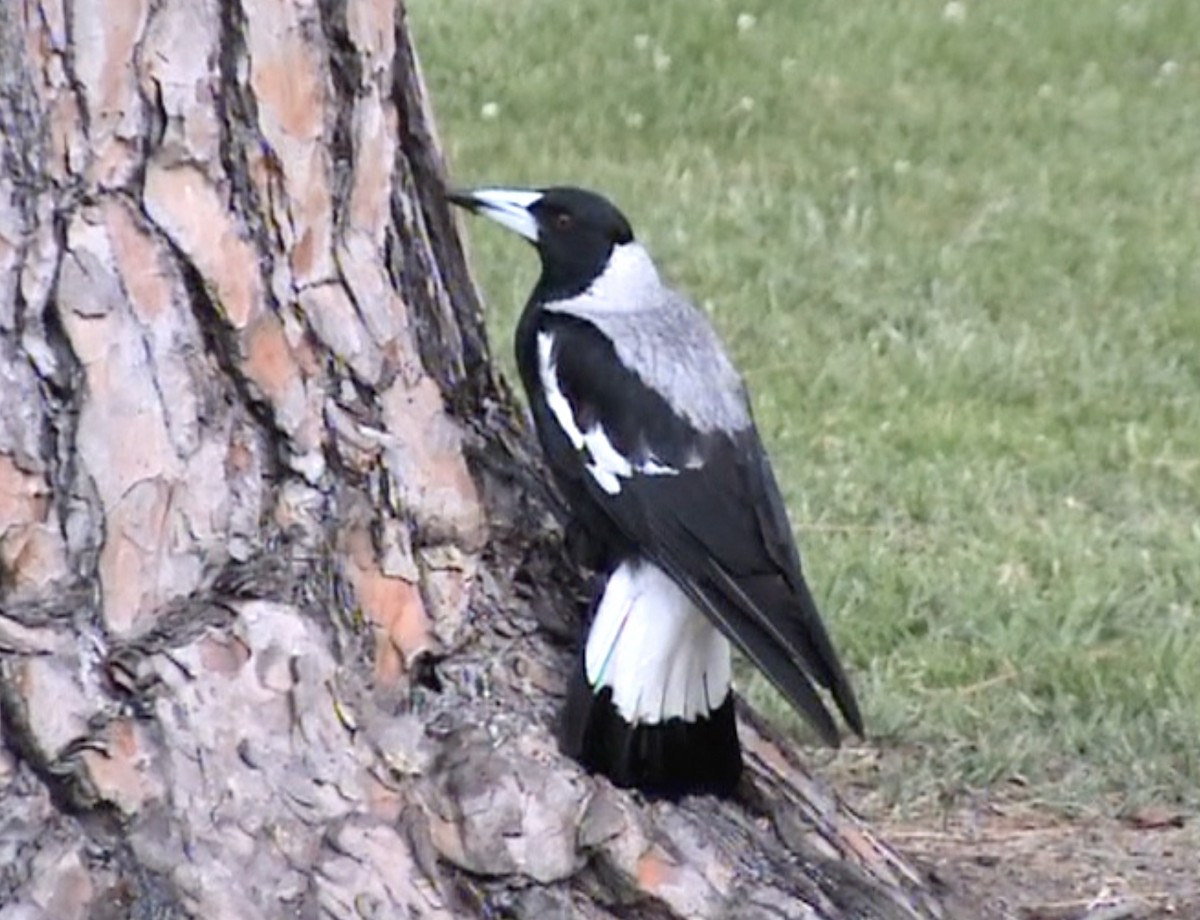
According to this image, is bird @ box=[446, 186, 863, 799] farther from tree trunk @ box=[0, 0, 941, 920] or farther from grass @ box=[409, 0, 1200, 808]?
grass @ box=[409, 0, 1200, 808]

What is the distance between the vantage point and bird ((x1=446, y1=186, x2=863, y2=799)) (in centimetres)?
282

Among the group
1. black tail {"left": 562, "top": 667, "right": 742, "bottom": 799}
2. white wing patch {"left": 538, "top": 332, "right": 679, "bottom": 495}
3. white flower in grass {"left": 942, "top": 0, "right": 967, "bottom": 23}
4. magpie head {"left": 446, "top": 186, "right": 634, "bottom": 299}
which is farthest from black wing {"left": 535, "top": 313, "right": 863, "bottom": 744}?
white flower in grass {"left": 942, "top": 0, "right": 967, "bottom": 23}

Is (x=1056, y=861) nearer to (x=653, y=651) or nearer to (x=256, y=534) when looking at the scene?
(x=653, y=651)

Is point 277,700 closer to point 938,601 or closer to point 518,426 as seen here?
point 518,426

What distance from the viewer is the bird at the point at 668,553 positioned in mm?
2822

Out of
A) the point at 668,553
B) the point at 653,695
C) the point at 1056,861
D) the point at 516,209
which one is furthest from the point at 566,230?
the point at 1056,861

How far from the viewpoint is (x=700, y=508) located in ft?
9.65

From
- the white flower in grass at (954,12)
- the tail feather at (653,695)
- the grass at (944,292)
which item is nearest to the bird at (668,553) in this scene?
the tail feather at (653,695)

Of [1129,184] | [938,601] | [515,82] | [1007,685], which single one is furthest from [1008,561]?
[515,82]

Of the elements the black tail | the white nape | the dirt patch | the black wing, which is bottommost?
the dirt patch

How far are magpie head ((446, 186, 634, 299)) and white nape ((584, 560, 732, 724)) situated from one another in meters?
0.59

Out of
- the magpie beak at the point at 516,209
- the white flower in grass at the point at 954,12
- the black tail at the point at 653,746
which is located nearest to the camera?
the black tail at the point at 653,746

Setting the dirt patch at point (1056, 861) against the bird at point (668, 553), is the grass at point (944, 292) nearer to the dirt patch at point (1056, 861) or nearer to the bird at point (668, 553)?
the dirt patch at point (1056, 861)

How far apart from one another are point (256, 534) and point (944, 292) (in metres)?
3.97
